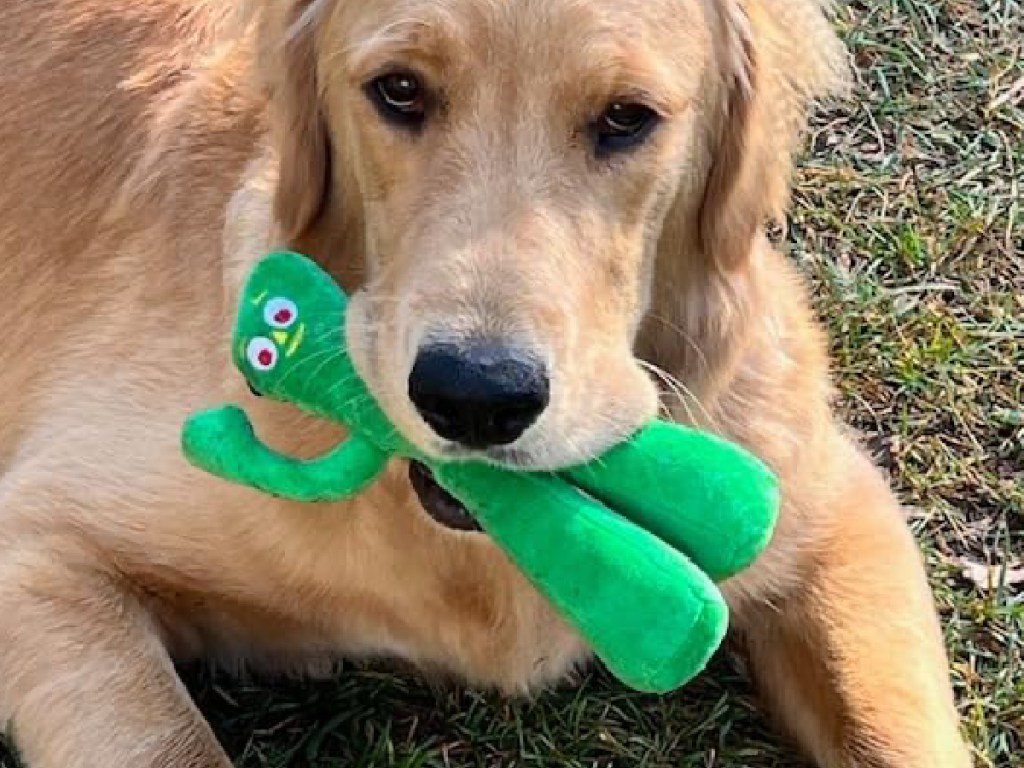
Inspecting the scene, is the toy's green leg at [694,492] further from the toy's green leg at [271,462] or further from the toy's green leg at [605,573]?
the toy's green leg at [271,462]

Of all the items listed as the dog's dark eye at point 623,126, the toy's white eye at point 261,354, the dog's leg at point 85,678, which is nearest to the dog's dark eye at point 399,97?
the dog's dark eye at point 623,126

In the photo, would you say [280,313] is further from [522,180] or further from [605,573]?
[605,573]

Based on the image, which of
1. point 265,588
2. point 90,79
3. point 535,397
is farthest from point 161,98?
point 535,397

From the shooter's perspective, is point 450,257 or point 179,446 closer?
point 450,257

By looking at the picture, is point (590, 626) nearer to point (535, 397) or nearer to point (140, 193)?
point (535, 397)

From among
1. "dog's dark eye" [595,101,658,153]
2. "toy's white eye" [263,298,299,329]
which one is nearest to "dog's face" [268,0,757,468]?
"dog's dark eye" [595,101,658,153]

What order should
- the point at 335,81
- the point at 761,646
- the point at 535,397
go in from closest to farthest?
the point at 535,397
the point at 335,81
the point at 761,646
